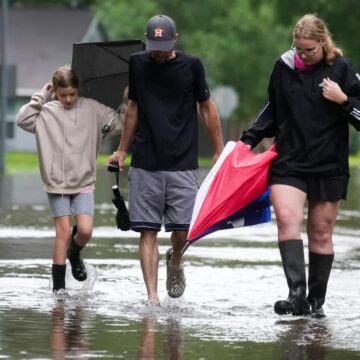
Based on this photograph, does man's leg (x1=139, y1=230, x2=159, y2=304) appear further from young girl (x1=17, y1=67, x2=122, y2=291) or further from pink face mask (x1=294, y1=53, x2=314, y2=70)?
pink face mask (x1=294, y1=53, x2=314, y2=70)

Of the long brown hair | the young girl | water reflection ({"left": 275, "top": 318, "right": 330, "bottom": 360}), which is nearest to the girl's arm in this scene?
the young girl

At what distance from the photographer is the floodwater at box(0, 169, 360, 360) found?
26.4 ft

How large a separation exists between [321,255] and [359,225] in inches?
342

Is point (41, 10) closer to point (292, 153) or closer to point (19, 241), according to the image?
point (19, 241)

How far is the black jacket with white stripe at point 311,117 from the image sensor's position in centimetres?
951

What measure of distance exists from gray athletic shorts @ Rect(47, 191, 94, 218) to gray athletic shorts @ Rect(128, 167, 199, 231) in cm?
65

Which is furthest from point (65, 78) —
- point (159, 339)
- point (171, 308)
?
point (159, 339)

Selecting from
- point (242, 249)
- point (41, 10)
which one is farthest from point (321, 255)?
point (41, 10)

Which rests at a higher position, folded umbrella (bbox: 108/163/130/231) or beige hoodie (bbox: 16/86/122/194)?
beige hoodie (bbox: 16/86/122/194)

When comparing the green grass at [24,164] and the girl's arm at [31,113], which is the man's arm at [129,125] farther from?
the green grass at [24,164]

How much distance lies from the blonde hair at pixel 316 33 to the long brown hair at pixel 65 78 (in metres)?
1.88

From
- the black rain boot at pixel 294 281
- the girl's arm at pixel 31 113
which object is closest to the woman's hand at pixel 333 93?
the black rain boot at pixel 294 281

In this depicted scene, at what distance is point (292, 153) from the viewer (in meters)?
9.58

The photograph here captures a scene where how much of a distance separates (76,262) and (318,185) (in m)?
2.28
